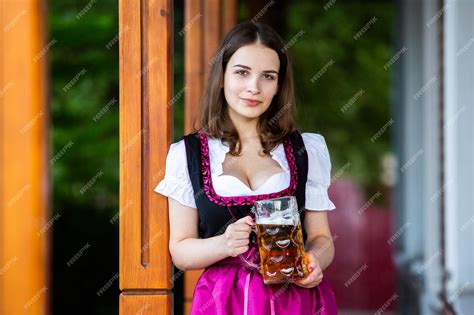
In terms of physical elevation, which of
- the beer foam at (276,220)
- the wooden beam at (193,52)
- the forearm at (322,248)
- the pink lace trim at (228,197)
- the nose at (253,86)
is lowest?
the forearm at (322,248)

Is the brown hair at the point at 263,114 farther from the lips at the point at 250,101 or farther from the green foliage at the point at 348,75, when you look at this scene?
the green foliage at the point at 348,75

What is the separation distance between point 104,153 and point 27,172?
5765 millimetres

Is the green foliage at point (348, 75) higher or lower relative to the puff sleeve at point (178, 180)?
higher

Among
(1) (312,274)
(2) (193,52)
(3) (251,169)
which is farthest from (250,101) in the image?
(2) (193,52)

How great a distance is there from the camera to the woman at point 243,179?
81.9 inches

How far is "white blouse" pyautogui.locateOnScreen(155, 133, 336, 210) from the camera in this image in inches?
82.5

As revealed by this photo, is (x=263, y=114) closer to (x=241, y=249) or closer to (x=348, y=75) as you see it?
(x=241, y=249)

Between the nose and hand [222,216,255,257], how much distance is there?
1.24 feet

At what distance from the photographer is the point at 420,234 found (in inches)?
246

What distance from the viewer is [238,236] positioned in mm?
1971

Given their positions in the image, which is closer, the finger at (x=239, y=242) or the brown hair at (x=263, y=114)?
the finger at (x=239, y=242)

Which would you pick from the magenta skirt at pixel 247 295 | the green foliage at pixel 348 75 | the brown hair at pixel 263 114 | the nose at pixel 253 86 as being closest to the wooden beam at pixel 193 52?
the brown hair at pixel 263 114

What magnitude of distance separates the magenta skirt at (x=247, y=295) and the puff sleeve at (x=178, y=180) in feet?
0.65

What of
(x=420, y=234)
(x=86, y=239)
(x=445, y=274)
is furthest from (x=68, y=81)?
(x=445, y=274)
